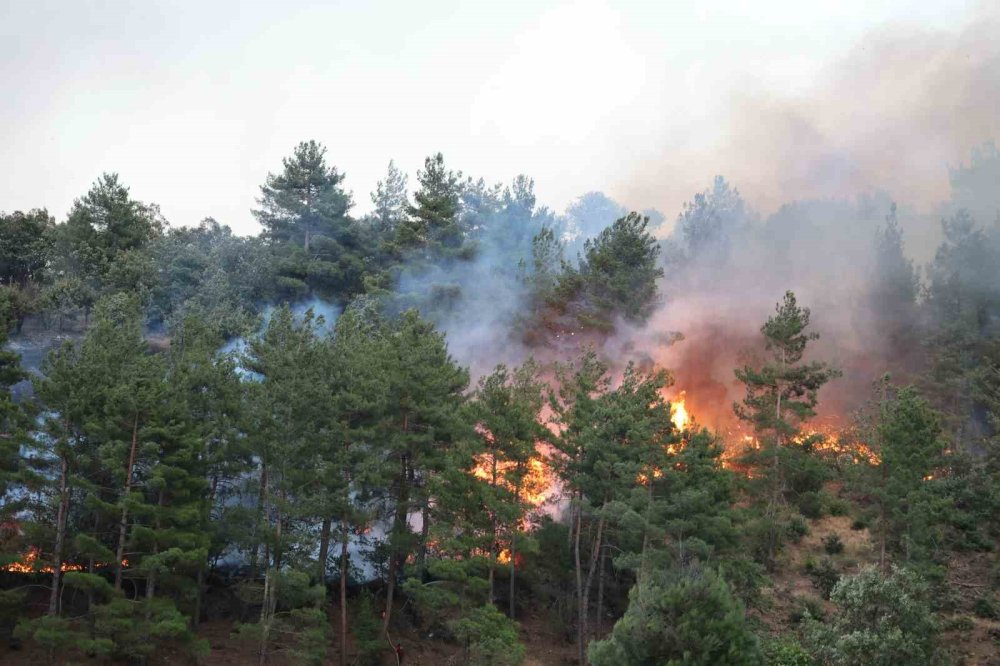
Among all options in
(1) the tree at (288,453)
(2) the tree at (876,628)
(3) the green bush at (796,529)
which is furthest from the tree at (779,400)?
(1) the tree at (288,453)

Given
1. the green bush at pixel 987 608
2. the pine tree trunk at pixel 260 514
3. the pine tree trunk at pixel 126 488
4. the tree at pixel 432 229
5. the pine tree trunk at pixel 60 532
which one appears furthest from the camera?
the tree at pixel 432 229

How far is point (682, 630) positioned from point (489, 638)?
34.8 ft

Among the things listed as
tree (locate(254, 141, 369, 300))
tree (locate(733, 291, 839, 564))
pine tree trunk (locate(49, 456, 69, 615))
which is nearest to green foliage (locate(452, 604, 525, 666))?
pine tree trunk (locate(49, 456, 69, 615))

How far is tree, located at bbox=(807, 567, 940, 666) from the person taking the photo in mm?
24719

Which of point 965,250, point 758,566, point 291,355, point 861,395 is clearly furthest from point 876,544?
point 291,355

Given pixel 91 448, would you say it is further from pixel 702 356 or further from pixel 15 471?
pixel 702 356

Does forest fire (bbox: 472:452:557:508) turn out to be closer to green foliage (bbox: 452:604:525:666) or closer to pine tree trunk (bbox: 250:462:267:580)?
green foliage (bbox: 452:604:525:666)

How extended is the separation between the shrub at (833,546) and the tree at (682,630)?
24945mm

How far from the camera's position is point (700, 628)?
21.5 meters

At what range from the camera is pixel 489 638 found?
→ 30031mm

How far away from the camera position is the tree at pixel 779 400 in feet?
138

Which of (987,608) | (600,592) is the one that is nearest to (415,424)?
(600,592)

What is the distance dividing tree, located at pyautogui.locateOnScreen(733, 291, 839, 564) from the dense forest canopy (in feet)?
0.55

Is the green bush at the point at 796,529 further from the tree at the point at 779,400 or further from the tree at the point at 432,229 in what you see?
the tree at the point at 432,229
